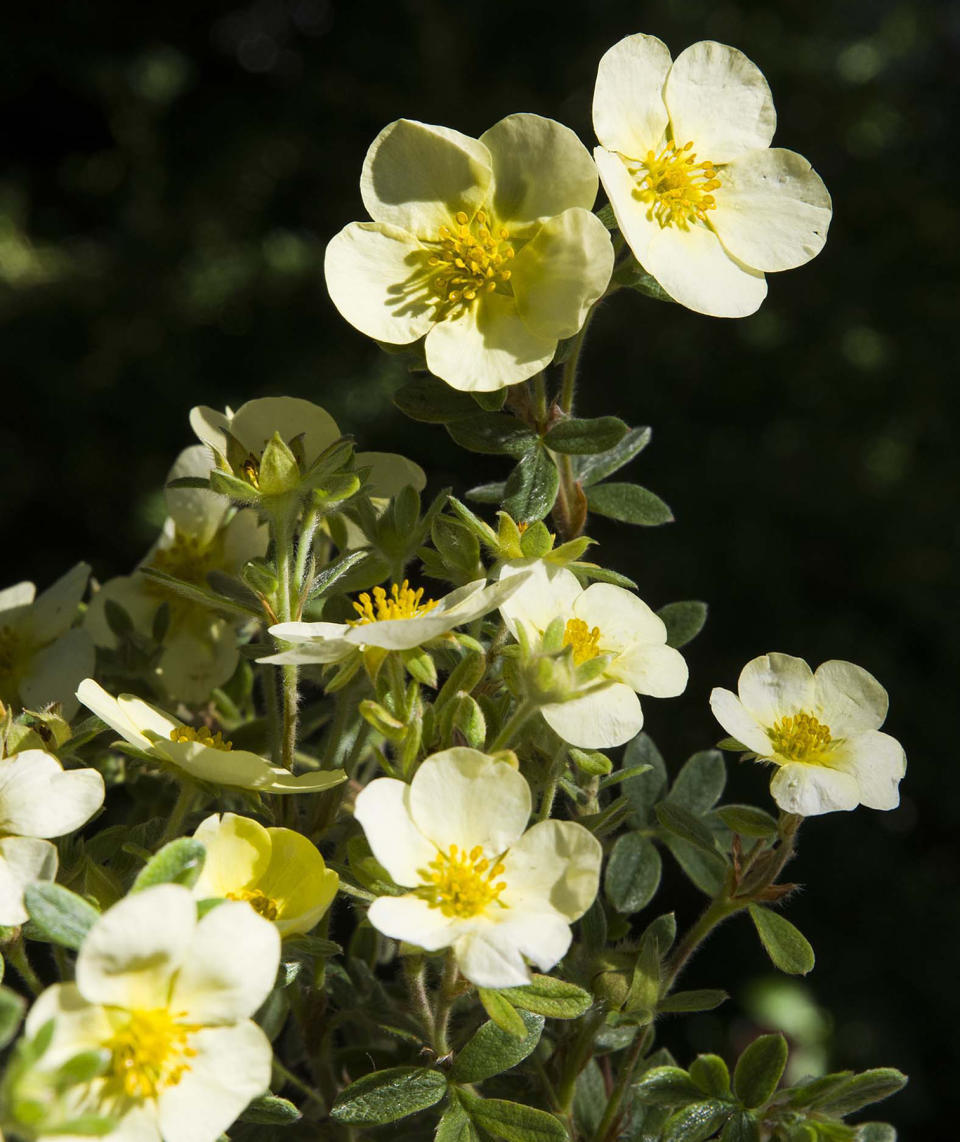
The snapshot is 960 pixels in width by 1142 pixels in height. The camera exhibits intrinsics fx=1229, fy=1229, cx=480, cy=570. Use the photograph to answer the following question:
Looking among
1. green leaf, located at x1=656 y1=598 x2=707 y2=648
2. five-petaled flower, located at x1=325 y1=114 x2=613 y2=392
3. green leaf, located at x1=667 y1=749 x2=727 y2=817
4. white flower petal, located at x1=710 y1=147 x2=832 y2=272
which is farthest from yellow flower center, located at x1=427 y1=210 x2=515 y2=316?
green leaf, located at x1=667 y1=749 x2=727 y2=817

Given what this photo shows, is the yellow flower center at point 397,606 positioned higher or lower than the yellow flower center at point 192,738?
higher

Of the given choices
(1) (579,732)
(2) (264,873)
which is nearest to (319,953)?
(2) (264,873)

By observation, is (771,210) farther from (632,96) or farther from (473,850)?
(473,850)

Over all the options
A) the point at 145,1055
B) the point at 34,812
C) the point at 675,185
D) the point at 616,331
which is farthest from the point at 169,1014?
the point at 616,331

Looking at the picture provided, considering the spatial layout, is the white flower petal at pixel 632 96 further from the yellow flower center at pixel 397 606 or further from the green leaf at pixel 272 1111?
the green leaf at pixel 272 1111

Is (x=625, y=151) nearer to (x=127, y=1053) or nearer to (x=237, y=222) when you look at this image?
(x=127, y=1053)

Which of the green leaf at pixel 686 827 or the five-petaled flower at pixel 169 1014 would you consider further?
the green leaf at pixel 686 827

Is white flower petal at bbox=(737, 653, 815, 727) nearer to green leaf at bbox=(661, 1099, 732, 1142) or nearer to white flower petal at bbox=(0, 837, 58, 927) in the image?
green leaf at bbox=(661, 1099, 732, 1142)

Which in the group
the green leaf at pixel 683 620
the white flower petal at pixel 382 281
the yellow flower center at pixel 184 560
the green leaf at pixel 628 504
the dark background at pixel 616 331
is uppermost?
the white flower petal at pixel 382 281

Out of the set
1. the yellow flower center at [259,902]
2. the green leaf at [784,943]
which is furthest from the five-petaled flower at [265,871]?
the green leaf at [784,943]
